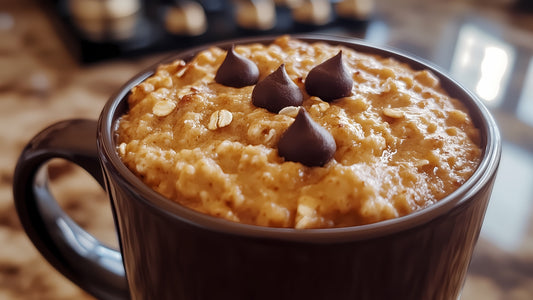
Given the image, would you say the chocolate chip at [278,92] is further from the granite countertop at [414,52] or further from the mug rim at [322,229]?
the granite countertop at [414,52]

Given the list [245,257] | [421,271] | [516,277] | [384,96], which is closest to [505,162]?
[516,277]

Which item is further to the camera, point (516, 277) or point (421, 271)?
point (516, 277)

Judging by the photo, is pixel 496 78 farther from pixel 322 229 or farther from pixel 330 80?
pixel 322 229

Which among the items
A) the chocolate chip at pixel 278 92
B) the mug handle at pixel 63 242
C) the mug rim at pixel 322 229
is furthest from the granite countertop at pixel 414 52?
the chocolate chip at pixel 278 92

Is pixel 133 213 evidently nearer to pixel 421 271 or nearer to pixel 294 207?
pixel 294 207

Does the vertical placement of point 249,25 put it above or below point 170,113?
below

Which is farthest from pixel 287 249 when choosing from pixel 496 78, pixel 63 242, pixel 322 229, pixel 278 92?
pixel 496 78

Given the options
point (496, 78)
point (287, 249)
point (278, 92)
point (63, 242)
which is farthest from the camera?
point (496, 78)
